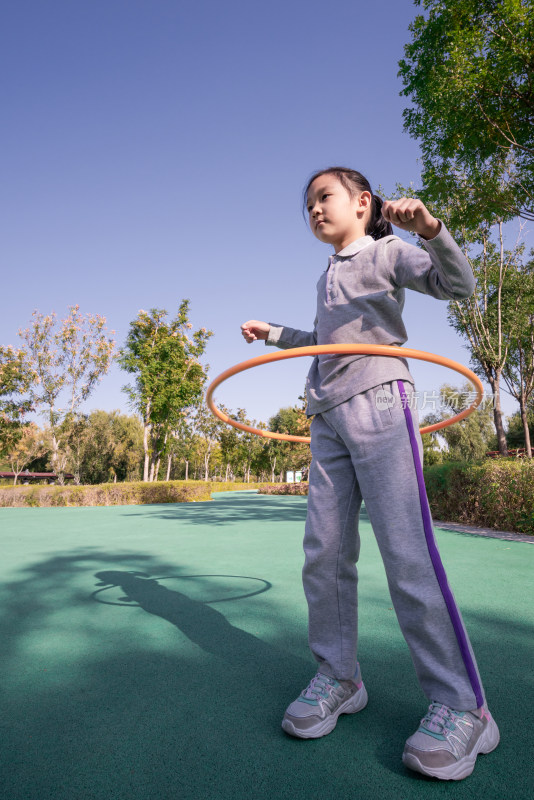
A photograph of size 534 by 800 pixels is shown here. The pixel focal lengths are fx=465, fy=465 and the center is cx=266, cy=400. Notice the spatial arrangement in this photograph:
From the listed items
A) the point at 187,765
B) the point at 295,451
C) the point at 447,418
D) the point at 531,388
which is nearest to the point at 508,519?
the point at 447,418

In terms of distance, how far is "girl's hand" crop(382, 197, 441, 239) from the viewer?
52.0 inches

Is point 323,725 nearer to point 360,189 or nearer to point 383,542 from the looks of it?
point 383,542

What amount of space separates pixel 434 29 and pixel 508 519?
26.2ft

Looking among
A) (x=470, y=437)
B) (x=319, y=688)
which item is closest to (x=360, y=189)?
(x=319, y=688)

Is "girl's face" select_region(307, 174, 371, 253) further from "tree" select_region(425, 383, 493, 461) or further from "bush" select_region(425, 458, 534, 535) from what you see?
"tree" select_region(425, 383, 493, 461)

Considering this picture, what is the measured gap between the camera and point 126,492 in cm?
1688

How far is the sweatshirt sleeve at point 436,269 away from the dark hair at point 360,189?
0.98 ft

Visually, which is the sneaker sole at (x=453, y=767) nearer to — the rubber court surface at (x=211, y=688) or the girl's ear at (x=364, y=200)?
the rubber court surface at (x=211, y=688)

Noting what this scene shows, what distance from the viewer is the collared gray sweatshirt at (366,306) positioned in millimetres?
1537

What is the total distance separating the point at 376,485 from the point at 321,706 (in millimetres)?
711

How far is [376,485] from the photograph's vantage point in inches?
58.8

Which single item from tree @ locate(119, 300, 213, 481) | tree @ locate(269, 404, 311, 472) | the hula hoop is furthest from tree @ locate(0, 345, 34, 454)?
the hula hoop

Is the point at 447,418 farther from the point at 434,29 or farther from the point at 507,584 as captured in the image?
the point at 434,29

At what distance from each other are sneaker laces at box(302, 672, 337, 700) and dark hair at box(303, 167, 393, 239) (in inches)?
65.2
